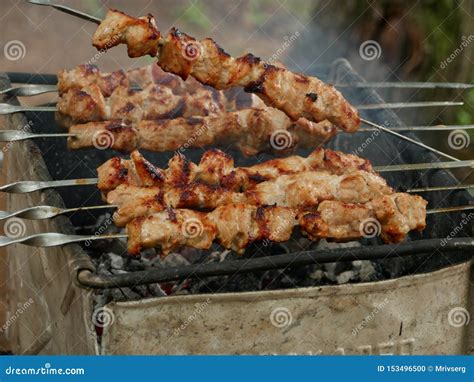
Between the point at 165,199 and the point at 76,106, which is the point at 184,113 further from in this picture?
the point at 165,199

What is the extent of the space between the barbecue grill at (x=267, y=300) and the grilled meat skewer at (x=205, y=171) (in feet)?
1.09

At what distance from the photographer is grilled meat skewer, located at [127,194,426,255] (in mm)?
3619

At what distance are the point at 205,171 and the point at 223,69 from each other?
22.9 inches

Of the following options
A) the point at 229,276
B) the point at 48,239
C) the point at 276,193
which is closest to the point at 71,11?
the point at 48,239

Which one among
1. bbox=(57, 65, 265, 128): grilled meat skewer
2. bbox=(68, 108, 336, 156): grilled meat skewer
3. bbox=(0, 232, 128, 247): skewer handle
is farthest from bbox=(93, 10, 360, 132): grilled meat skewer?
bbox=(0, 232, 128, 247): skewer handle

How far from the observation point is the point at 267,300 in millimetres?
3520

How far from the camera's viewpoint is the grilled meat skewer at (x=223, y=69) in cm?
401

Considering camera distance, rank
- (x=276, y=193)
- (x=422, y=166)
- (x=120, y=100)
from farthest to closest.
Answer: (x=120, y=100) → (x=422, y=166) → (x=276, y=193)

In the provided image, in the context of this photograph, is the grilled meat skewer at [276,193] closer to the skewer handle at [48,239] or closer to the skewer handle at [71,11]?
the skewer handle at [48,239]

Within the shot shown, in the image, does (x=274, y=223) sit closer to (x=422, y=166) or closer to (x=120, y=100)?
(x=422, y=166)

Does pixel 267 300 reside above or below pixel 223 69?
below

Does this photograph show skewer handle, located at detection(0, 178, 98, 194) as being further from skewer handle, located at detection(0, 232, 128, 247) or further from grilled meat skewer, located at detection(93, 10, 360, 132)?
grilled meat skewer, located at detection(93, 10, 360, 132)

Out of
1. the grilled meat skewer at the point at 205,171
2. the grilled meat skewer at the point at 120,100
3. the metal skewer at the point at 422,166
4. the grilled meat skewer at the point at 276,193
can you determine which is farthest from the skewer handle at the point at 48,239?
the metal skewer at the point at 422,166

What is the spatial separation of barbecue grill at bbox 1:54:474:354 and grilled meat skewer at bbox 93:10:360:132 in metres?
0.66
